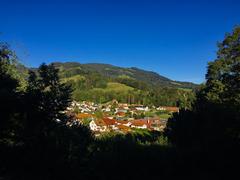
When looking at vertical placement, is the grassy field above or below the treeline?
above

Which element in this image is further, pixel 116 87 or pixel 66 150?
pixel 116 87

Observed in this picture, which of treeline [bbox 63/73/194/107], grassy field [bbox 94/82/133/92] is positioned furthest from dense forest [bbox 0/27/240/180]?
grassy field [bbox 94/82/133/92]

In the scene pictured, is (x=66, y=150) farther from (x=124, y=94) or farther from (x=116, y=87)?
(x=116, y=87)

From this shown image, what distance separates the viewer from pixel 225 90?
2258 cm

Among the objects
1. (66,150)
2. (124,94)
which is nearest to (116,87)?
(124,94)

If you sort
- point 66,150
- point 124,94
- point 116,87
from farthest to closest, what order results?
point 116,87, point 124,94, point 66,150

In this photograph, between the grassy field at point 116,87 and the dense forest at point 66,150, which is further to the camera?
the grassy field at point 116,87

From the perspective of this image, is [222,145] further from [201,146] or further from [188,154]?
[188,154]

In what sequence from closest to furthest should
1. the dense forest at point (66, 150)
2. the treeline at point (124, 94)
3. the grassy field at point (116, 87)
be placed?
the dense forest at point (66, 150) → the treeline at point (124, 94) → the grassy field at point (116, 87)

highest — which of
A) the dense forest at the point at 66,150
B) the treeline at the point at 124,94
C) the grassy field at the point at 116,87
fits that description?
the grassy field at the point at 116,87

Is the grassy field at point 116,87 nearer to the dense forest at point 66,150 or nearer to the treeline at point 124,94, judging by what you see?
the treeline at point 124,94

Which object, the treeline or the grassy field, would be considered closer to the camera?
the treeline

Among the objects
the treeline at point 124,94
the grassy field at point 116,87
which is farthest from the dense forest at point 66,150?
the grassy field at point 116,87

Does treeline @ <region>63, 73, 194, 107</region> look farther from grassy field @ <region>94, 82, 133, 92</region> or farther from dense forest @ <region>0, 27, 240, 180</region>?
dense forest @ <region>0, 27, 240, 180</region>
